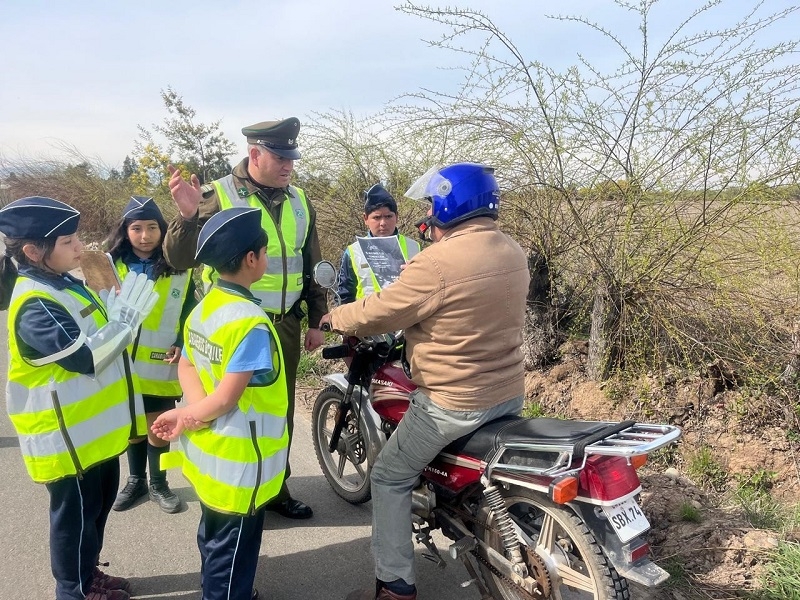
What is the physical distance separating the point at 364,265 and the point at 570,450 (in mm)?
1985

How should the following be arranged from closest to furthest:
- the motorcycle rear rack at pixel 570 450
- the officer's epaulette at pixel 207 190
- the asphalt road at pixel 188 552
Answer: the motorcycle rear rack at pixel 570 450 → the asphalt road at pixel 188 552 → the officer's epaulette at pixel 207 190

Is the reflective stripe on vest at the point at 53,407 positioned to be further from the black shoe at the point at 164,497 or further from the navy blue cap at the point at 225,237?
the black shoe at the point at 164,497

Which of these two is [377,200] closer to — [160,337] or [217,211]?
[217,211]

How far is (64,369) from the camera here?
2357mm

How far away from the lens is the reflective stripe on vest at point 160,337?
3.45m

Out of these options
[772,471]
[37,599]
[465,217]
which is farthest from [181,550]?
[772,471]

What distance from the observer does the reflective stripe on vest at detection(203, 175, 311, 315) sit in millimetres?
3188

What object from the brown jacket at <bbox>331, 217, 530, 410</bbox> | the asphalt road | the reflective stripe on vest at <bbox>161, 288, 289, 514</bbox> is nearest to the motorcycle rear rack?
the brown jacket at <bbox>331, 217, 530, 410</bbox>

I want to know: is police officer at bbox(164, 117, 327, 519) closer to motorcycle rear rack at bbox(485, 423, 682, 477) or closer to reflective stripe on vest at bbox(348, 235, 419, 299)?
reflective stripe on vest at bbox(348, 235, 419, 299)

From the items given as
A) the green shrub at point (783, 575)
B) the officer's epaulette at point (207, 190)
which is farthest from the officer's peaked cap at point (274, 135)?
the green shrub at point (783, 575)

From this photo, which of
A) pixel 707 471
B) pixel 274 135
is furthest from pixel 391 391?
pixel 707 471

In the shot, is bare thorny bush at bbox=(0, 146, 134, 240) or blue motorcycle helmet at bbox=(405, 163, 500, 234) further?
bare thorny bush at bbox=(0, 146, 134, 240)

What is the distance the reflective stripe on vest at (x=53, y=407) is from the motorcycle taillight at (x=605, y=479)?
2066mm

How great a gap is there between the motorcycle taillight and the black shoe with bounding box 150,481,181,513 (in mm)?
2677
